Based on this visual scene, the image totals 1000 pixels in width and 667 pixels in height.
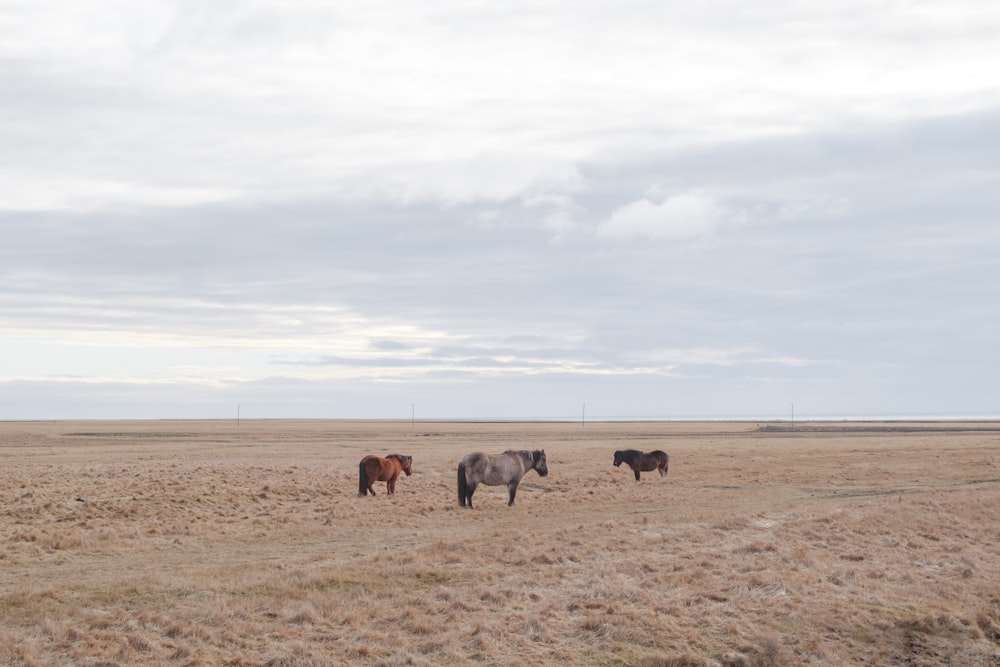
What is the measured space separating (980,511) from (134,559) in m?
24.9

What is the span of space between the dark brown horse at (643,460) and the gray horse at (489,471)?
28.0 feet

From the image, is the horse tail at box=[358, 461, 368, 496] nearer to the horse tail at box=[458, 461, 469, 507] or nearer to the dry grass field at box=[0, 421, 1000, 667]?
the dry grass field at box=[0, 421, 1000, 667]

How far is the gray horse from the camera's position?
3020 cm

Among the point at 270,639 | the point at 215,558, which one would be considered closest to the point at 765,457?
the point at 215,558

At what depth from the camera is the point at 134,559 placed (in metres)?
20.3

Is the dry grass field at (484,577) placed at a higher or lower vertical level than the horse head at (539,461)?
lower

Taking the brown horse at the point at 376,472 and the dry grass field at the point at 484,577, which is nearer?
the dry grass field at the point at 484,577

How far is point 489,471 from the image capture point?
31.0m

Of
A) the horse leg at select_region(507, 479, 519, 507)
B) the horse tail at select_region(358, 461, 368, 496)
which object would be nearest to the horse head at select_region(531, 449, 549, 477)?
the horse leg at select_region(507, 479, 519, 507)

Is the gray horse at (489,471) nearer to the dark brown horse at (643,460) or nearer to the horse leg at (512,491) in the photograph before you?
the horse leg at (512,491)

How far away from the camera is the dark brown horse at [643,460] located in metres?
40.6

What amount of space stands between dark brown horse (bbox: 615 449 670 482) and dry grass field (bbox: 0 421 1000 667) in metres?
7.66

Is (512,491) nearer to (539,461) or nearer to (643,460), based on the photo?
(539,461)

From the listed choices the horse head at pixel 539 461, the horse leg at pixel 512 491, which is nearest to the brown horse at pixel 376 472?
the horse leg at pixel 512 491
